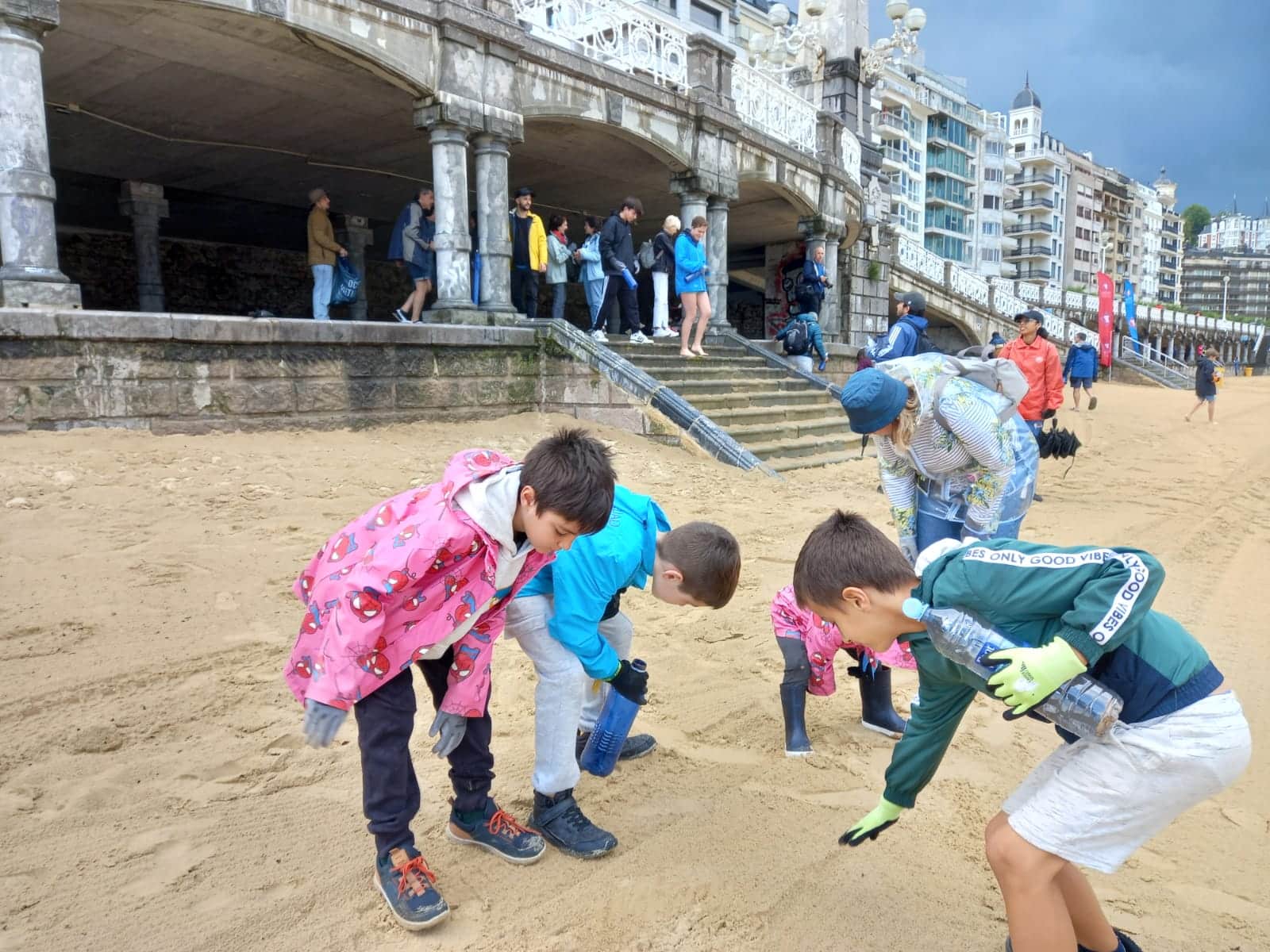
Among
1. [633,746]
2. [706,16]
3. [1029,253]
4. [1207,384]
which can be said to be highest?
[706,16]

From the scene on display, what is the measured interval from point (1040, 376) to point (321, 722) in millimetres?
7073

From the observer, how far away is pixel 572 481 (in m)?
1.99

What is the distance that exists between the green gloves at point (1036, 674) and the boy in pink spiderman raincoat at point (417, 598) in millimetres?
944

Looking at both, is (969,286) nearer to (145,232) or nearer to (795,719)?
(145,232)

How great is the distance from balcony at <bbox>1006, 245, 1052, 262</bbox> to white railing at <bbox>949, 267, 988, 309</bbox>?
49.3 m

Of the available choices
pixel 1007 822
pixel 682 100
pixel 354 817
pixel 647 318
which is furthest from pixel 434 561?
pixel 647 318

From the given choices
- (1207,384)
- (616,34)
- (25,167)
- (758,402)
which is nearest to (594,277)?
(758,402)

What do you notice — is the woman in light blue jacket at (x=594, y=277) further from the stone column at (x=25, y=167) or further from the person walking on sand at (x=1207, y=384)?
the person walking on sand at (x=1207, y=384)

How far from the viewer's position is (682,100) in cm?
1105

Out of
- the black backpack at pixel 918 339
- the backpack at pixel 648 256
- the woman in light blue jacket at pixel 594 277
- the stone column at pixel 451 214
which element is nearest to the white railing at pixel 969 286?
the backpack at pixel 648 256

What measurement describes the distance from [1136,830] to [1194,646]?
1.32 feet

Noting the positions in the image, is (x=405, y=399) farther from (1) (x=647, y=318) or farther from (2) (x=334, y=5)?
(1) (x=647, y=318)

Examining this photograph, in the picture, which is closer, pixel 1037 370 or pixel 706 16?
pixel 1037 370

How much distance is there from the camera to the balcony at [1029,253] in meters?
68.5
